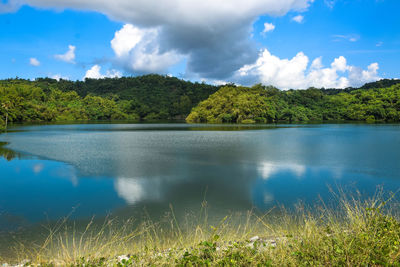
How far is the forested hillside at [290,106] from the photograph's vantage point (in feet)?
225

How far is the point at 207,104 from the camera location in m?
76.1

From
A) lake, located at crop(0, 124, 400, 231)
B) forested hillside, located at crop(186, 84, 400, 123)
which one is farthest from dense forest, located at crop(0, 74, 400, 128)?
lake, located at crop(0, 124, 400, 231)

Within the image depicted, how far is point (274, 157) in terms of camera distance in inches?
600

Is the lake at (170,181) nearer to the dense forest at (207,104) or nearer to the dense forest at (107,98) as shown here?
the dense forest at (207,104)

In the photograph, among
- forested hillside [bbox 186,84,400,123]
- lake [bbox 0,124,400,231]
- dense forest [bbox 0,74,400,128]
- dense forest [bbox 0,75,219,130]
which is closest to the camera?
lake [bbox 0,124,400,231]

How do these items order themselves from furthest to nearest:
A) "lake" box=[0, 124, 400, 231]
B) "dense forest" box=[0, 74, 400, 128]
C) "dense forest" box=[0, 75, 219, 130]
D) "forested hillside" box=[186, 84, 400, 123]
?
"dense forest" box=[0, 75, 219, 130], "forested hillside" box=[186, 84, 400, 123], "dense forest" box=[0, 74, 400, 128], "lake" box=[0, 124, 400, 231]

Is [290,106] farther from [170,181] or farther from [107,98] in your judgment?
[170,181]

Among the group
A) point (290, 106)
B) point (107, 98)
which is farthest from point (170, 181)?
point (107, 98)

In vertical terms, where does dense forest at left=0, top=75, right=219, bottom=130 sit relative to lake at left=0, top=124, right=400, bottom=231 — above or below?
above

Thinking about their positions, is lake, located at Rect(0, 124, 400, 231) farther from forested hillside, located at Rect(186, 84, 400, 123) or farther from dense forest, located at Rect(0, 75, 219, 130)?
forested hillside, located at Rect(186, 84, 400, 123)

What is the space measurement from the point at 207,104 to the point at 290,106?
24.7 m

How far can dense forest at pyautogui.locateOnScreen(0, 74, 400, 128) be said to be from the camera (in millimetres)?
67812

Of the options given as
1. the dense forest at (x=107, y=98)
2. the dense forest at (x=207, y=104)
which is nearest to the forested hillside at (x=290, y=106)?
the dense forest at (x=207, y=104)

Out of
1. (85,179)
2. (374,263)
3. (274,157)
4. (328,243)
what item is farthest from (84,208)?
(274,157)
